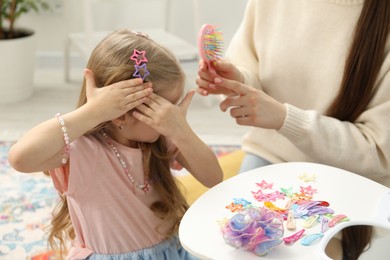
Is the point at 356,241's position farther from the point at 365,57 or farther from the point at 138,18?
the point at 138,18

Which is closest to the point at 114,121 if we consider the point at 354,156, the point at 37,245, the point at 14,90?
the point at 354,156

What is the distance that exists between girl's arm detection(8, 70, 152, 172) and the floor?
132cm

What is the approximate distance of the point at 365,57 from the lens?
1.21m

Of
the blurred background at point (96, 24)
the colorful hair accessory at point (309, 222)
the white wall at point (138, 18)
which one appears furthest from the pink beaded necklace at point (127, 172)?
the white wall at point (138, 18)

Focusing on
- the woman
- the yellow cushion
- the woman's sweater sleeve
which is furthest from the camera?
the yellow cushion

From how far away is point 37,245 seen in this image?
1613 millimetres

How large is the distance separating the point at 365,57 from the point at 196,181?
57cm

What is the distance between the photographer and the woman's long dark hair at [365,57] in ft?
3.90

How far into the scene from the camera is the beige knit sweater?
1.21 metres

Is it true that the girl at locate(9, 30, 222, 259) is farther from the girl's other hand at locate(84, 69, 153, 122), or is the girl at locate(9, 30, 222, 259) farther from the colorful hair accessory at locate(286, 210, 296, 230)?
the colorful hair accessory at locate(286, 210, 296, 230)

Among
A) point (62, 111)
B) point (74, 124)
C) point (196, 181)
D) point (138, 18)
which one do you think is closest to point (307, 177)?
point (74, 124)

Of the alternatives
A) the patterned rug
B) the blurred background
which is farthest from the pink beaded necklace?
the blurred background

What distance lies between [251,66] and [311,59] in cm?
17

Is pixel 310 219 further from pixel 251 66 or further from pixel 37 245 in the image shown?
pixel 37 245
